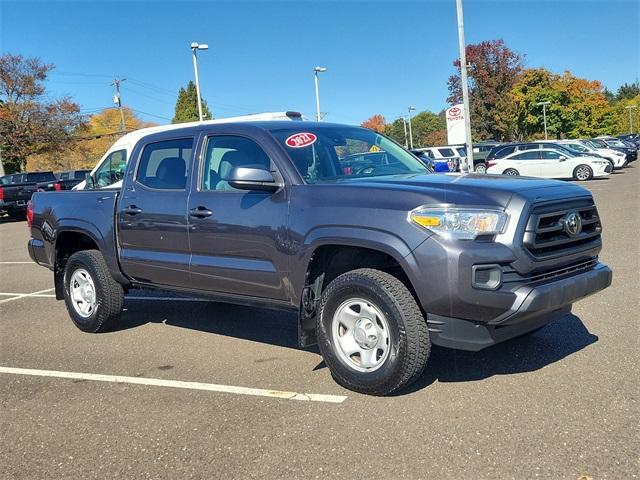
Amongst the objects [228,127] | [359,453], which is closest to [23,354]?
[228,127]

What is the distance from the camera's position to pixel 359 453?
3291 millimetres

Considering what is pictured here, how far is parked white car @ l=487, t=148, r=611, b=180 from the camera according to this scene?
25.9 m

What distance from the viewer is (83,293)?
246 inches

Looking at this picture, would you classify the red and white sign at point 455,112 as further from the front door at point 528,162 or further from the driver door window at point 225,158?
the driver door window at point 225,158

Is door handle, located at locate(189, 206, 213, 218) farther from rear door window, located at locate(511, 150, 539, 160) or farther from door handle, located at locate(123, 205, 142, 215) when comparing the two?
rear door window, located at locate(511, 150, 539, 160)

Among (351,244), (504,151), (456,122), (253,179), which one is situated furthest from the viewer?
(504,151)

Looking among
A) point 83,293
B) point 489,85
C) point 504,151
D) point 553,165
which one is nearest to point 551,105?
point 489,85

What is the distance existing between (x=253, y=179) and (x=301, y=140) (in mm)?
698

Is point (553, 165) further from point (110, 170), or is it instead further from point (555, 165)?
point (110, 170)

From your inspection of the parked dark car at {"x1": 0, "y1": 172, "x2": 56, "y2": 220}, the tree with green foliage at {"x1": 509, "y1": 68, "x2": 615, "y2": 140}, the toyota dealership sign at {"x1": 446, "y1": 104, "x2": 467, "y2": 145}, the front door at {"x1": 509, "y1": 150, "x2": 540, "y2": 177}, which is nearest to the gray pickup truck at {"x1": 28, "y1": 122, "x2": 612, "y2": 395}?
the toyota dealership sign at {"x1": 446, "y1": 104, "x2": 467, "y2": 145}

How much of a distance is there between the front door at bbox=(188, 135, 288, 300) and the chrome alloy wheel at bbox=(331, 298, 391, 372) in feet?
1.80

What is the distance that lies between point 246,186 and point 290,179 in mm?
323

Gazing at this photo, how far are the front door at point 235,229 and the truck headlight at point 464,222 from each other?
3.76 feet

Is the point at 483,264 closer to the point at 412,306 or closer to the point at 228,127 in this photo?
the point at 412,306
